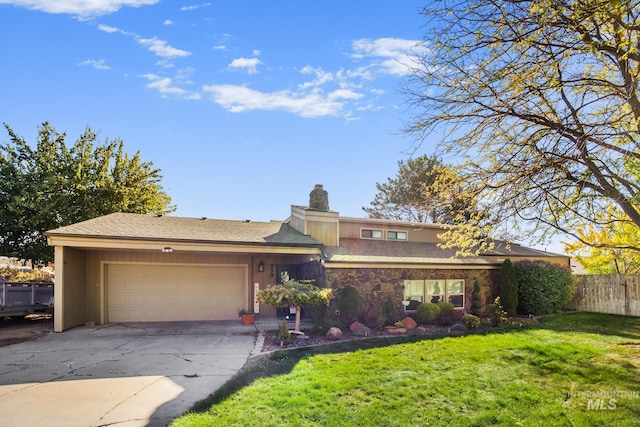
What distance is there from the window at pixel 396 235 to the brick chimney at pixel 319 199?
3.12 meters

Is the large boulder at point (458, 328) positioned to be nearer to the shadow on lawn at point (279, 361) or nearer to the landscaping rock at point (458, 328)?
the landscaping rock at point (458, 328)

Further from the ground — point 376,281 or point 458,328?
point 376,281

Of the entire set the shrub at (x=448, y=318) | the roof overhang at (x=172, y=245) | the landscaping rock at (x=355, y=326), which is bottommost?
the shrub at (x=448, y=318)

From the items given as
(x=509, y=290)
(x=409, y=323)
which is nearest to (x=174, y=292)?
(x=409, y=323)

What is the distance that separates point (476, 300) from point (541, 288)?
267 cm

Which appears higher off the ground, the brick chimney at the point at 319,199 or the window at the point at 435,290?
the brick chimney at the point at 319,199

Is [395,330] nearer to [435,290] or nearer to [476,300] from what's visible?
[435,290]

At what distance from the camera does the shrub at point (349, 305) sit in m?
11.6

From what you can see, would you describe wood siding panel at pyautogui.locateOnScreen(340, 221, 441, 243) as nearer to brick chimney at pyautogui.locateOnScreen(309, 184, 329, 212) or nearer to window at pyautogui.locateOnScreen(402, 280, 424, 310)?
brick chimney at pyautogui.locateOnScreen(309, 184, 329, 212)

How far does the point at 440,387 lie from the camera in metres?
5.95

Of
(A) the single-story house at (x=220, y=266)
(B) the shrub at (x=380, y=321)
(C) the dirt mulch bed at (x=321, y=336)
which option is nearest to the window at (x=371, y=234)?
(A) the single-story house at (x=220, y=266)

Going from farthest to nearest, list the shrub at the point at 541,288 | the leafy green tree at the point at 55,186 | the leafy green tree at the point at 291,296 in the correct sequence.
Answer: 1. the leafy green tree at the point at 55,186
2. the shrub at the point at 541,288
3. the leafy green tree at the point at 291,296

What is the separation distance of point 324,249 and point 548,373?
318 inches

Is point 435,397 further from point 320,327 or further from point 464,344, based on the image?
point 320,327
